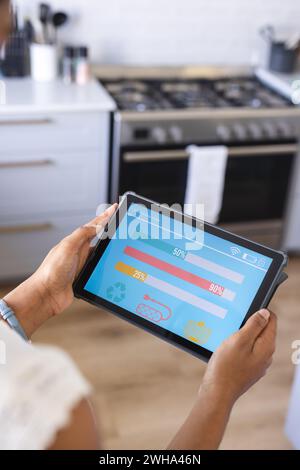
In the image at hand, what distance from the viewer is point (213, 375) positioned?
102 cm

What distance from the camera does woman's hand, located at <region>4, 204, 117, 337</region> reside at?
47.9 inches

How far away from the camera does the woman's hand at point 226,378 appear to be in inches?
37.0

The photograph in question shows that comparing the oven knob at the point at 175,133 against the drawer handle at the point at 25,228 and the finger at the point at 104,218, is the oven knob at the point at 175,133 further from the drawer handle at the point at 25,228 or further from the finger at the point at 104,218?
the finger at the point at 104,218

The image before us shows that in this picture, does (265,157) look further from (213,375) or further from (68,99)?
(213,375)

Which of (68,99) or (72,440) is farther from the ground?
(72,440)

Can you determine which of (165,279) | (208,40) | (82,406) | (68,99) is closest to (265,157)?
(208,40)

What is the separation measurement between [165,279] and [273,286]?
22 centimetres

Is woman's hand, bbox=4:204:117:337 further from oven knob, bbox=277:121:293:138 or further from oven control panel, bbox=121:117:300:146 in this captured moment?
oven knob, bbox=277:121:293:138

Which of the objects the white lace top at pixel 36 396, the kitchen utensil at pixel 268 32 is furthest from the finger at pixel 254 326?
the kitchen utensil at pixel 268 32

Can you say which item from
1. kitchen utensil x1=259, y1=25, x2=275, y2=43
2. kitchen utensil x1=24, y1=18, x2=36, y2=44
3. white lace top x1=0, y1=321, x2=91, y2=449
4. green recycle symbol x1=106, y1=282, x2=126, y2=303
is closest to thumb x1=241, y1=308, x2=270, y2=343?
green recycle symbol x1=106, y1=282, x2=126, y2=303

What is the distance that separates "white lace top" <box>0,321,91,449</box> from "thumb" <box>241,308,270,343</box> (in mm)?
556

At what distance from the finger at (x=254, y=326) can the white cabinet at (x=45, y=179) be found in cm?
167

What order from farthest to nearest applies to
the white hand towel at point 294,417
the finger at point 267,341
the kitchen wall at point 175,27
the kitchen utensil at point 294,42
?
the kitchen utensil at point 294,42 → the kitchen wall at point 175,27 → the white hand towel at point 294,417 → the finger at point 267,341

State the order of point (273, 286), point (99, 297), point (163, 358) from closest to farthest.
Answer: point (273, 286) → point (99, 297) → point (163, 358)
